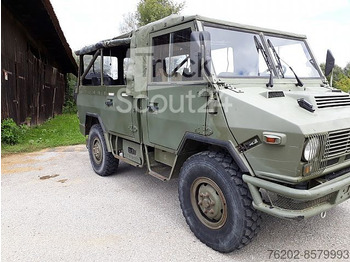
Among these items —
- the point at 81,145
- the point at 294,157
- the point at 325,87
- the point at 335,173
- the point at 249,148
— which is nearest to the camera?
the point at 294,157

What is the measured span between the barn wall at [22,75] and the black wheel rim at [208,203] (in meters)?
7.79

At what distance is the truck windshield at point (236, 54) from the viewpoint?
3.27 meters

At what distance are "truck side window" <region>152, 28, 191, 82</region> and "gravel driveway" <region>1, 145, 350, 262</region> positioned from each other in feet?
5.86

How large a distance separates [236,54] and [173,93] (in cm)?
84

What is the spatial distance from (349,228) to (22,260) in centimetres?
360

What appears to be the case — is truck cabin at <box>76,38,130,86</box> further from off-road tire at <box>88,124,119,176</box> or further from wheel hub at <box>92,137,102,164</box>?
wheel hub at <box>92,137,102,164</box>

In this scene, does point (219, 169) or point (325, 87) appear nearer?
point (219, 169)

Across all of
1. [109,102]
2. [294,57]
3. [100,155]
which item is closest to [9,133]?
[100,155]

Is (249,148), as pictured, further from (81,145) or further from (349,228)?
(81,145)

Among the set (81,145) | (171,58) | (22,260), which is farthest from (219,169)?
(81,145)

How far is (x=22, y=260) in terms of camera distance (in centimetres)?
297

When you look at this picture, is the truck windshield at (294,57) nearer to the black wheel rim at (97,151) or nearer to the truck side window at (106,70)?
the truck side window at (106,70)

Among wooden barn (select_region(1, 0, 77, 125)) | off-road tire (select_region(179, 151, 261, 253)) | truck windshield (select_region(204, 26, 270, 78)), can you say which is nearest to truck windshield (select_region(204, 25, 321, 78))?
truck windshield (select_region(204, 26, 270, 78))

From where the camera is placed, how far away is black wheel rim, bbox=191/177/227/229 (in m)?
3.04
